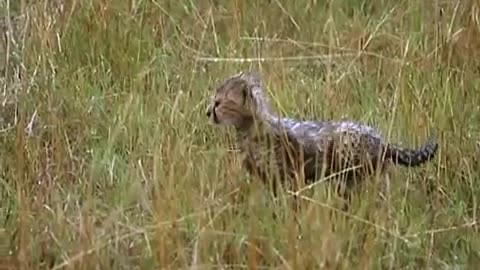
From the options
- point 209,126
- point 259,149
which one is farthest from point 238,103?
point 209,126

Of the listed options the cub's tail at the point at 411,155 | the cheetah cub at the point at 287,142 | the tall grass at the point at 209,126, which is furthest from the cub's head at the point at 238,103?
the cub's tail at the point at 411,155

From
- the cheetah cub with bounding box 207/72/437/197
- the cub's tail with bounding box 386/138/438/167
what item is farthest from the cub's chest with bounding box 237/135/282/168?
the cub's tail with bounding box 386/138/438/167

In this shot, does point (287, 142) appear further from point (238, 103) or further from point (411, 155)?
point (411, 155)

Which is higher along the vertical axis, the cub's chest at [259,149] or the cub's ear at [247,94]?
the cub's ear at [247,94]

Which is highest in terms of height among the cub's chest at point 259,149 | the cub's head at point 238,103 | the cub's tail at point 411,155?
the cub's head at point 238,103

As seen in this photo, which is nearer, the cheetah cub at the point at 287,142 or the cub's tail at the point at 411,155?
the cheetah cub at the point at 287,142

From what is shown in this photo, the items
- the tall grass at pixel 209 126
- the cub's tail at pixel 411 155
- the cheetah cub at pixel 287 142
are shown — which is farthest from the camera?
the cub's tail at pixel 411 155

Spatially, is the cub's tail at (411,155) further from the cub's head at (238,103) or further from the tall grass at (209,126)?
the cub's head at (238,103)

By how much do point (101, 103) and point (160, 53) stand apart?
493mm

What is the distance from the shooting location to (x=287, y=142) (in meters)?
3.43

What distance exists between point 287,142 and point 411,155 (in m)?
0.36

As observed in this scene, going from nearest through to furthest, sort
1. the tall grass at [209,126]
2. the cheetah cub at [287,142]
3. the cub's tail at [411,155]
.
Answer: the tall grass at [209,126] < the cheetah cub at [287,142] < the cub's tail at [411,155]

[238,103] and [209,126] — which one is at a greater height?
[238,103]

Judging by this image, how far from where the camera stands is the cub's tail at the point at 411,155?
3.54 metres
